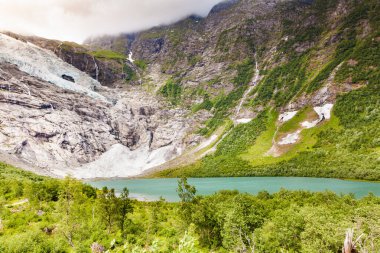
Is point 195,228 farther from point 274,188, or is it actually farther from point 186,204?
point 274,188

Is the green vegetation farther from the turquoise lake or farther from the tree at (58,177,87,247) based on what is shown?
the turquoise lake

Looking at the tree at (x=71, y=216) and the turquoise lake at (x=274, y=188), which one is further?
the turquoise lake at (x=274, y=188)

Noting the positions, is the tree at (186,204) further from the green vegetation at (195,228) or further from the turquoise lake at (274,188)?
the turquoise lake at (274,188)

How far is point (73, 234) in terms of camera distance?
153 feet

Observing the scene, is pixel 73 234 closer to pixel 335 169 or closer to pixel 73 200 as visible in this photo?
pixel 73 200

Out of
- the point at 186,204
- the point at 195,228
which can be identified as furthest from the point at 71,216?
the point at 195,228

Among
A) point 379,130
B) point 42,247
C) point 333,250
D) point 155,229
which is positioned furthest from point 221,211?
point 379,130

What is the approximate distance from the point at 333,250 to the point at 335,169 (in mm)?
159484

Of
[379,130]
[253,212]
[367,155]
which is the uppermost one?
[379,130]

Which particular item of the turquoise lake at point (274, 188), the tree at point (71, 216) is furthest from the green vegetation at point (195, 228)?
the turquoise lake at point (274, 188)

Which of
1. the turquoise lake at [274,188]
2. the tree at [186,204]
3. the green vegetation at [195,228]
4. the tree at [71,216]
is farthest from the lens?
the turquoise lake at [274,188]

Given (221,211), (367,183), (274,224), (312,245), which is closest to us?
(312,245)

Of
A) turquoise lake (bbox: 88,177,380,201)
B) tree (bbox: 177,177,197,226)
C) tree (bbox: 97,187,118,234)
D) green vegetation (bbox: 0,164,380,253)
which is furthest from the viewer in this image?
turquoise lake (bbox: 88,177,380,201)

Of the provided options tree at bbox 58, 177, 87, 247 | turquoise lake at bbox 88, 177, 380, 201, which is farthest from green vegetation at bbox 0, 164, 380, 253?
turquoise lake at bbox 88, 177, 380, 201
